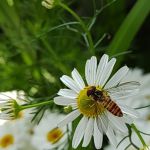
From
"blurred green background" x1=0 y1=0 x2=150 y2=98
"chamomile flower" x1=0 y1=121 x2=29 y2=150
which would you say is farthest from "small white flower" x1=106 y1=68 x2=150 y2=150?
"chamomile flower" x1=0 y1=121 x2=29 y2=150

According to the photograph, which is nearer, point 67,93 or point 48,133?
point 67,93

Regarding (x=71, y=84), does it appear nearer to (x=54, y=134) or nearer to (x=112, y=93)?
(x=112, y=93)

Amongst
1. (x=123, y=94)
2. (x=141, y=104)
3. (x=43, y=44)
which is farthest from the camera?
(x=43, y=44)

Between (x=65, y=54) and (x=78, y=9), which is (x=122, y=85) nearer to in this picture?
(x=65, y=54)

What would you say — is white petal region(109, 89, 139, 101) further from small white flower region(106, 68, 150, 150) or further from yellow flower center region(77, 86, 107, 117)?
small white flower region(106, 68, 150, 150)

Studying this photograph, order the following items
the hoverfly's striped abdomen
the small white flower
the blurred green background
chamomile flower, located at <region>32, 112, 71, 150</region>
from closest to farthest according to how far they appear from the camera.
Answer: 1. the hoverfly's striped abdomen
2. the small white flower
3. chamomile flower, located at <region>32, 112, 71, 150</region>
4. the blurred green background

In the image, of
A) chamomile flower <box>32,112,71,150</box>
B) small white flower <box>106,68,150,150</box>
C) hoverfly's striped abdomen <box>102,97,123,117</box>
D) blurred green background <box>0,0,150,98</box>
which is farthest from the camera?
blurred green background <box>0,0,150,98</box>

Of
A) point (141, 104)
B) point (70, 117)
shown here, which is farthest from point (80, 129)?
point (141, 104)

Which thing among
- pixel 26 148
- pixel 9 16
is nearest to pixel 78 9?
pixel 9 16
